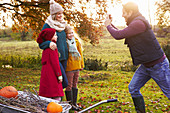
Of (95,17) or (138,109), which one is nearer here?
(138,109)

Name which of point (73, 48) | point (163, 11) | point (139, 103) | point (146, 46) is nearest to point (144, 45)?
point (146, 46)

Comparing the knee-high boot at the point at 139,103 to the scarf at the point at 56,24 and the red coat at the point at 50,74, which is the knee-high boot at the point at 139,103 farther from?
the scarf at the point at 56,24

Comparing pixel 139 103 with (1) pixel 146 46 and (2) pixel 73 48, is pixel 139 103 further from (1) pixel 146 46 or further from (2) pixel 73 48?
(2) pixel 73 48

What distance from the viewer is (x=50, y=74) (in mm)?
4059

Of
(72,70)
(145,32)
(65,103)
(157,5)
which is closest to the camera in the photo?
(65,103)

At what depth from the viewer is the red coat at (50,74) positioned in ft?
13.3

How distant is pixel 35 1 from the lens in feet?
42.4

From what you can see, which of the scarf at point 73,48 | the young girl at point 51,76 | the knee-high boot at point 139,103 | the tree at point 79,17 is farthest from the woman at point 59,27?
the tree at point 79,17

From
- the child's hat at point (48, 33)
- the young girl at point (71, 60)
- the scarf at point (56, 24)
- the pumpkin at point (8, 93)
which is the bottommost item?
the pumpkin at point (8, 93)

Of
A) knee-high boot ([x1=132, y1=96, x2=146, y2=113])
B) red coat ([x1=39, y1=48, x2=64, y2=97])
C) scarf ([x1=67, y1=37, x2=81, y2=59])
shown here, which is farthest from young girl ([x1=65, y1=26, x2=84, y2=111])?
knee-high boot ([x1=132, y1=96, x2=146, y2=113])

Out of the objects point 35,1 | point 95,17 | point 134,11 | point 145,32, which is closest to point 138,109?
point 145,32

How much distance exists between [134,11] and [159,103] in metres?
3.50

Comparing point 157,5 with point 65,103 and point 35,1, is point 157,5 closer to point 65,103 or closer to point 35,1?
point 35,1

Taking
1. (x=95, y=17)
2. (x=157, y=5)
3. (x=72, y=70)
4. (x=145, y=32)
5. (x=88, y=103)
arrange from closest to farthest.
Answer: (x=145, y=32), (x=72, y=70), (x=88, y=103), (x=95, y=17), (x=157, y=5)
